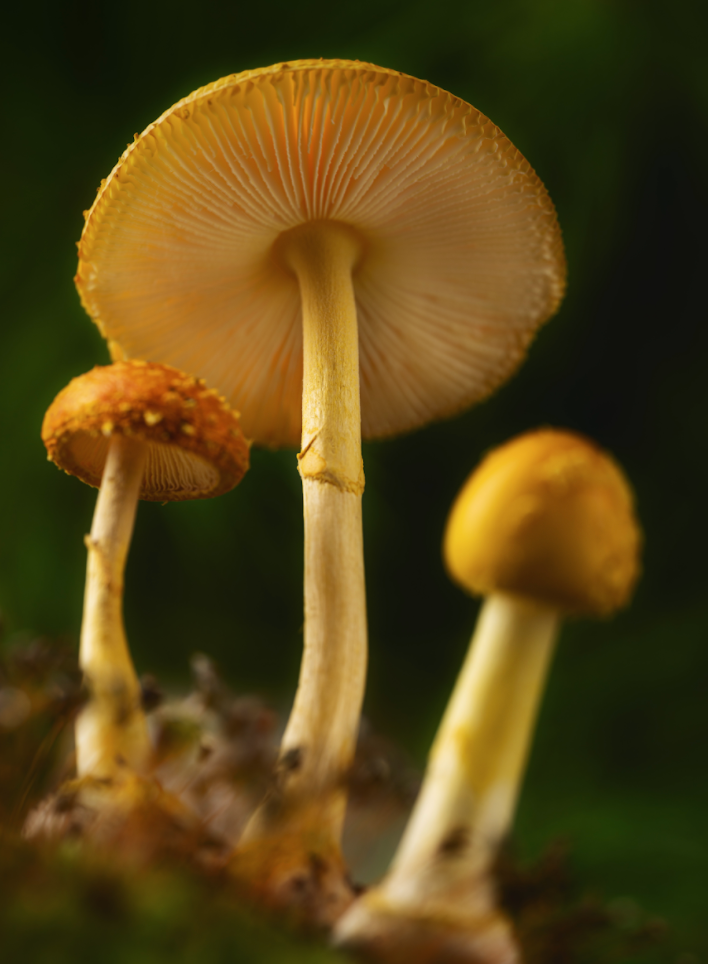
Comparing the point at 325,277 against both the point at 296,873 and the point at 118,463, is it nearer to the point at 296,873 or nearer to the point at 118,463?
the point at 118,463

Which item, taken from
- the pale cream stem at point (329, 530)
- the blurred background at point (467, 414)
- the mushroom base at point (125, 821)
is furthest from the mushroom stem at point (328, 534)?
the blurred background at point (467, 414)

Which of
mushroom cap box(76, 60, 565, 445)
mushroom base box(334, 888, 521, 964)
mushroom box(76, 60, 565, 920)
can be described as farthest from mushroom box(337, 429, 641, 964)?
mushroom cap box(76, 60, 565, 445)

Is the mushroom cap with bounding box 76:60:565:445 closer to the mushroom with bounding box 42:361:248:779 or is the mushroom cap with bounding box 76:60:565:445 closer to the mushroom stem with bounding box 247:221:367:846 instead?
the mushroom stem with bounding box 247:221:367:846

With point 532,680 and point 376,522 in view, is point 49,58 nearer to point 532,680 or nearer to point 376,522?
point 376,522

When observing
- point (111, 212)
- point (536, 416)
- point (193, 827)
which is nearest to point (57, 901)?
point (193, 827)

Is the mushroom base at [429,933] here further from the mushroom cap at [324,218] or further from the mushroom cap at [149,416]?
the mushroom cap at [324,218]

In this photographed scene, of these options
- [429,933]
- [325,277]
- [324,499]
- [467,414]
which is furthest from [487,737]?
[467,414]
